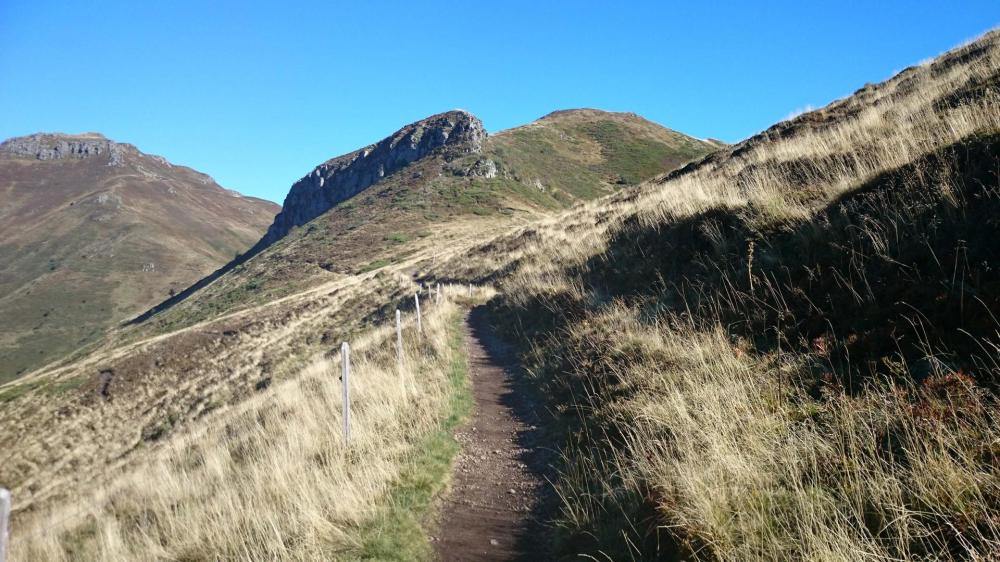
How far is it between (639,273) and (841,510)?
7.04m

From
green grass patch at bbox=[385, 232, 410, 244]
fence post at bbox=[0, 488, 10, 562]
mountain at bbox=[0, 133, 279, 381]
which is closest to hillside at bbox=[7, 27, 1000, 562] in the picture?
fence post at bbox=[0, 488, 10, 562]

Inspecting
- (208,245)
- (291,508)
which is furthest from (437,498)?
(208,245)

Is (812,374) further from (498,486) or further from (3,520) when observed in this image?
(3,520)

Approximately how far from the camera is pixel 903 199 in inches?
215

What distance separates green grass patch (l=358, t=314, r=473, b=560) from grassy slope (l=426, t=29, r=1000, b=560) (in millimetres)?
1340

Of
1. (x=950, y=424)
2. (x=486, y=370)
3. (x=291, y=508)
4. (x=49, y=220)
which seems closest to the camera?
(x=950, y=424)

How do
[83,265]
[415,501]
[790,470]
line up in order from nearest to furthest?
[790,470], [415,501], [83,265]

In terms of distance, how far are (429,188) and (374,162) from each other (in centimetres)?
3101

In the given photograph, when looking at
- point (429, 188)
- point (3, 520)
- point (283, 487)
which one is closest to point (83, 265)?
point (429, 188)

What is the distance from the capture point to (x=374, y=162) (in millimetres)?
107438

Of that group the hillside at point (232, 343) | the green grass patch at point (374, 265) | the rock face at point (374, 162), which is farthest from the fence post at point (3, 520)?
the rock face at point (374, 162)

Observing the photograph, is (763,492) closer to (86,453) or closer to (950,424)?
(950,424)

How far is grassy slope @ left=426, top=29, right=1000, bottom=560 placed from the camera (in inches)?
108

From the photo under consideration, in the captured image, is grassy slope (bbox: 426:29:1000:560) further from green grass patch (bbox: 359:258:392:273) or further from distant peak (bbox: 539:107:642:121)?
distant peak (bbox: 539:107:642:121)
